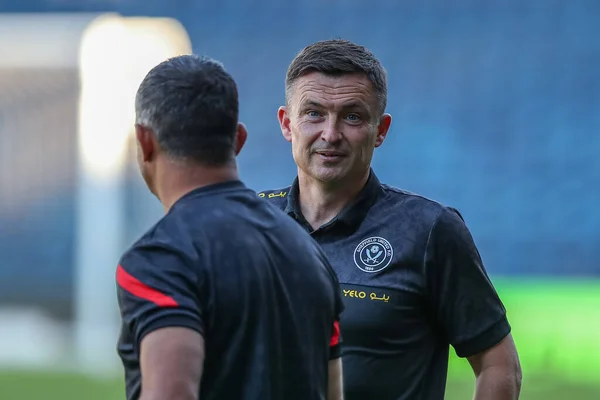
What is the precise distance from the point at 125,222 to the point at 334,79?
4.08 meters

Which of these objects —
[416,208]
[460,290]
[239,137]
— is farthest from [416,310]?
[239,137]

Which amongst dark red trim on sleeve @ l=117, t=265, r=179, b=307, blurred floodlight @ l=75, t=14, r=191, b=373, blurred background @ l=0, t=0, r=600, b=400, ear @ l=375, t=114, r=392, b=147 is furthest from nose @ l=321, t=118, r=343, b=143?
blurred floodlight @ l=75, t=14, r=191, b=373

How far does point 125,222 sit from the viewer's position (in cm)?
580

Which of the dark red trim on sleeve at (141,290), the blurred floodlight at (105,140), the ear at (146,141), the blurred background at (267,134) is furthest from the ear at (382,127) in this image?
the blurred floodlight at (105,140)

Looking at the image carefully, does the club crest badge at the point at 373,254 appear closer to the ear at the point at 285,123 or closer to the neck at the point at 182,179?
the ear at the point at 285,123

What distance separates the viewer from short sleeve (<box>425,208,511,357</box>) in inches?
67.4

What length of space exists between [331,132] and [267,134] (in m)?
3.89

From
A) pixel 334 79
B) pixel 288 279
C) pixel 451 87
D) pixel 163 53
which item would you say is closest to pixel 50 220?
pixel 163 53

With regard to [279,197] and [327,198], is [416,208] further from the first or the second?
[279,197]

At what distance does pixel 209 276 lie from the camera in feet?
3.70

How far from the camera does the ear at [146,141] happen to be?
120 cm

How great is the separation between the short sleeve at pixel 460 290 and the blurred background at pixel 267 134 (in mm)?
3410

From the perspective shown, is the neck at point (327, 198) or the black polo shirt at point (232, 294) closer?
the black polo shirt at point (232, 294)

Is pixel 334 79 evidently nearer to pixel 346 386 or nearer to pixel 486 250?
pixel 346 386
